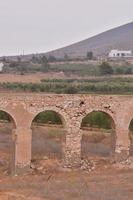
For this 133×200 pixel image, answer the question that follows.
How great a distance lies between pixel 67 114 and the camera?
2548 cm

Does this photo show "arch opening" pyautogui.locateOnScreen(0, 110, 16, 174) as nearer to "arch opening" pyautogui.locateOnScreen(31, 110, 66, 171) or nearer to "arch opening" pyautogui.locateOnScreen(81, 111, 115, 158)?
"arch opening" pyautogui.locateOnScreen(31, 110, 66, 171)

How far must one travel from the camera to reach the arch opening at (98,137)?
2785 centimetres

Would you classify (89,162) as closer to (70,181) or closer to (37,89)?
(70,181)

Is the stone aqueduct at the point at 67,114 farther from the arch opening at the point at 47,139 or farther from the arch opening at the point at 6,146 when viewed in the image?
the arch opening at the point at 47,139

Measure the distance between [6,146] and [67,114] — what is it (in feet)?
30.0

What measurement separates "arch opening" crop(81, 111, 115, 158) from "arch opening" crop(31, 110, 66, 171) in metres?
1.71

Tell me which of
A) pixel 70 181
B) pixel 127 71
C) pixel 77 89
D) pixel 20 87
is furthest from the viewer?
pixel 127 71

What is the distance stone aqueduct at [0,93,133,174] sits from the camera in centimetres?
2447

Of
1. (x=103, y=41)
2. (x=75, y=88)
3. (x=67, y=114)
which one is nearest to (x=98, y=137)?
(x=75, y=88)

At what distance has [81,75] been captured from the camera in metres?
63.7

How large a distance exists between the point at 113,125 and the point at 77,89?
18.3 meters

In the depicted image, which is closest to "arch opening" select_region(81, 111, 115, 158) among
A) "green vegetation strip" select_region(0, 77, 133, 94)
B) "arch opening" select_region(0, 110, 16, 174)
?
"arch opening" select_region(0, 110, 16, 174)

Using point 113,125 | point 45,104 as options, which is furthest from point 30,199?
point 113,125

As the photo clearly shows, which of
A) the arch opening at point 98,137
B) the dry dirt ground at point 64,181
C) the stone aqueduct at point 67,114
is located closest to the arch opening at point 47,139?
the dry dirt ground at point 64,181
